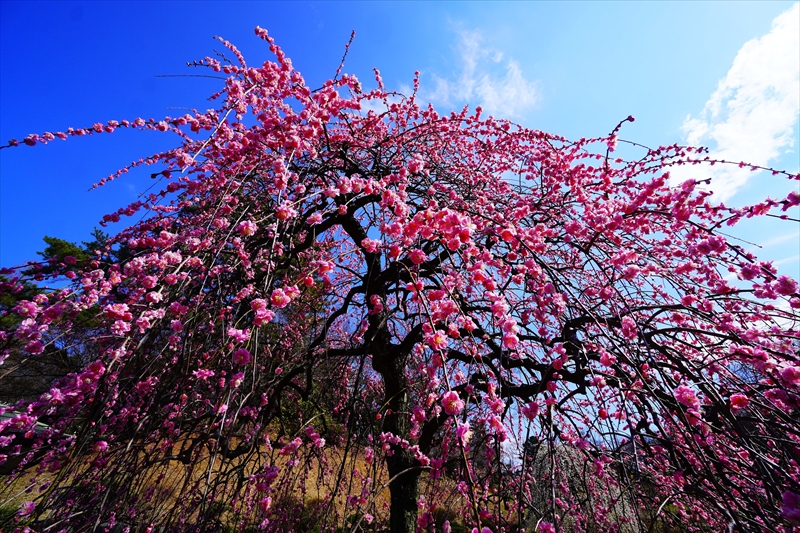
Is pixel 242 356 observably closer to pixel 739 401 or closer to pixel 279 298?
pixel 279 298

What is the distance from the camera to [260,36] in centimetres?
301

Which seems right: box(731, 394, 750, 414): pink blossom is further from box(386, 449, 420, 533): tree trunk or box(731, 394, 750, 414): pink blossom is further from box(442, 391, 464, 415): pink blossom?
box(386, 449, 420, 533): tree trunk

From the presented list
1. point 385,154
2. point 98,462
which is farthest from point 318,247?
point 98,462

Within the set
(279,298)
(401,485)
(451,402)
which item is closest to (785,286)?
(451,402)

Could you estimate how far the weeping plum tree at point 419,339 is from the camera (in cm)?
164

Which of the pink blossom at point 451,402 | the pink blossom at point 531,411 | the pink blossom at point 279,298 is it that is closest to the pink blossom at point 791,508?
the pink blossom at point 531,411

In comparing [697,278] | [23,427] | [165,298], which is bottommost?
[23,427]

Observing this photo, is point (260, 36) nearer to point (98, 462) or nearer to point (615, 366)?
point (98, 462)

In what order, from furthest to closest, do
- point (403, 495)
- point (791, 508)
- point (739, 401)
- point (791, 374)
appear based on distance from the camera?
1. point (403, 495)
2. point (739, 401)
3. point (791, 374)
4. point (791, 508)

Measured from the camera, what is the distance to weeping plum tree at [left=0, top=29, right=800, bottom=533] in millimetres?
1636

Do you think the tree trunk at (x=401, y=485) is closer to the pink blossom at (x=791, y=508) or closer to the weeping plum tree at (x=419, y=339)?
the weeping plum tree at (x=419, y=339)

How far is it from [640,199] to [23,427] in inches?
145

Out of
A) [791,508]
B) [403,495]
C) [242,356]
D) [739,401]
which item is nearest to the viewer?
[791,508]

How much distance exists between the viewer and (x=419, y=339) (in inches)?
141
